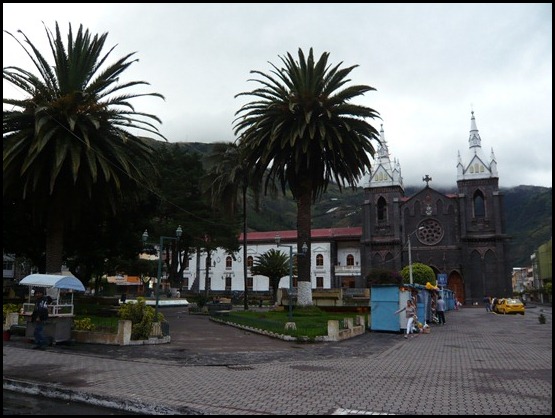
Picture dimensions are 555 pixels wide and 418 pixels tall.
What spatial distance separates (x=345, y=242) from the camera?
83375 mm

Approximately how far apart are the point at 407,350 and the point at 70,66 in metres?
19.6

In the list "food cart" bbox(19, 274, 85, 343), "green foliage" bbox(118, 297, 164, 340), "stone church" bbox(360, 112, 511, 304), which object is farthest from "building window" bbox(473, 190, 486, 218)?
"food cart" bbox(19, 274, 85, 343)

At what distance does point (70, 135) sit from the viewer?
70.6ft

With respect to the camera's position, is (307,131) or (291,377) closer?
(291,377)

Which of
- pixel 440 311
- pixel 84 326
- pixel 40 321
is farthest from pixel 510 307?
pixel 40 321

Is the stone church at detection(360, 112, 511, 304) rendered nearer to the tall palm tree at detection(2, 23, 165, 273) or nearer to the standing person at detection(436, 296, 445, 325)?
the standing person at detection(436, 296, 445, 325)

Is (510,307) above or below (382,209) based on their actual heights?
below

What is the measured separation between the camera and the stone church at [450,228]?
234 feet

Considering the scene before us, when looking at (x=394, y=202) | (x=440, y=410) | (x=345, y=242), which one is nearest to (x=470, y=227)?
(x=394, y=202)

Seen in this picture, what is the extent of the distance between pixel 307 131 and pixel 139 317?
18.2m

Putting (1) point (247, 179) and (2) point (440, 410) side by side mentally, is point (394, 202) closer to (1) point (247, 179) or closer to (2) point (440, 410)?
(1) point (247, 179)

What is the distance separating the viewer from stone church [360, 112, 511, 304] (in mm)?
71188

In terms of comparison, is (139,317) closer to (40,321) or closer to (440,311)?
(40,321)

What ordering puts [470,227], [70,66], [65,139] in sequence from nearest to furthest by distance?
[65,139] → [70,66] → [470,227]
